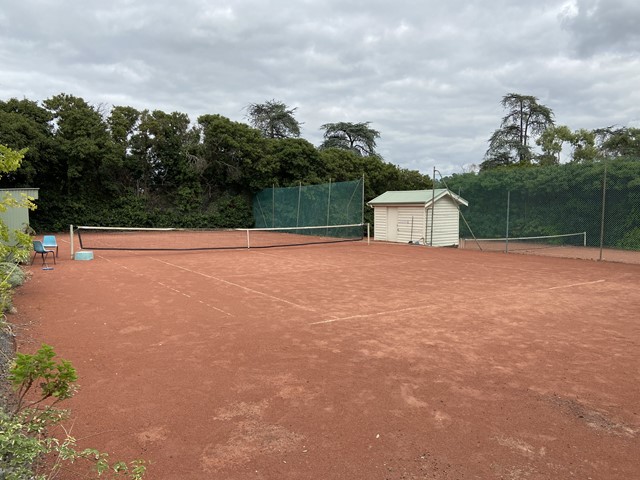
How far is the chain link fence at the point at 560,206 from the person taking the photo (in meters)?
17.0

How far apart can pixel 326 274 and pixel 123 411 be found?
24.8 feet

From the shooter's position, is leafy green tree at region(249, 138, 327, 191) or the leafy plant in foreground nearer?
the leafy plant in foreground

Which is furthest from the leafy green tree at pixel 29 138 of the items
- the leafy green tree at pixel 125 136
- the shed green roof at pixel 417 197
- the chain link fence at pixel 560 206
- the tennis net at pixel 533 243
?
the tennis net at pixel 533 243

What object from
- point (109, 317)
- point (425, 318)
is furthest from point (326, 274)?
point (109, 317)

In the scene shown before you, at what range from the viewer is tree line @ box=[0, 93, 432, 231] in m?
28.3

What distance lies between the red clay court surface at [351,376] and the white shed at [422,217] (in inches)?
410

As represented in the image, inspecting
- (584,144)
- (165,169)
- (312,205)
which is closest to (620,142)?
(584,144)

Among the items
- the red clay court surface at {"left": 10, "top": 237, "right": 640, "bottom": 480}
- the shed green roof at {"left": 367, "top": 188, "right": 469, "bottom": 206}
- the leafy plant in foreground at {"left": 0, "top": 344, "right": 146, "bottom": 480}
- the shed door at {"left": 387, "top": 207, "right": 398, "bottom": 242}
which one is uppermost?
the shed green roof at {"left": 367, "top": 188, "right": 469, "bottom": 206}

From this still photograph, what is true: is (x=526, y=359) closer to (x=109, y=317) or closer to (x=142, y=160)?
(x=109, y=317)

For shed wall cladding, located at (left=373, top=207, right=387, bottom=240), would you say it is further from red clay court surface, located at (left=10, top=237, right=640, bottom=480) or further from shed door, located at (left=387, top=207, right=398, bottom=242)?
red clay court surface, located at (left=10, top=237, right=640, bottom=480)

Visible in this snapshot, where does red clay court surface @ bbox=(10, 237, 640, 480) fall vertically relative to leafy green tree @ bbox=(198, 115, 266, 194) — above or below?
below

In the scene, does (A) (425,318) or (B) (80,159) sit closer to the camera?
(A) (425,318)

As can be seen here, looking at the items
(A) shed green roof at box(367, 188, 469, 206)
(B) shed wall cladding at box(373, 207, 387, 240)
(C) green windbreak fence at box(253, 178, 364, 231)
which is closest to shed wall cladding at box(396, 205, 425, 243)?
(A) shed green roof at box(367, 188, 469, 206)

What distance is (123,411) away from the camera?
3801 mm
